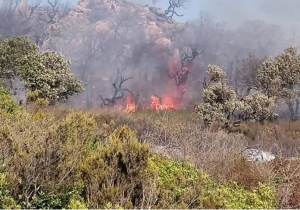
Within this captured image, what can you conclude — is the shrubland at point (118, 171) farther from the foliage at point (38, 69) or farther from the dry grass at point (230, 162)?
the foliage at point (38, 69)

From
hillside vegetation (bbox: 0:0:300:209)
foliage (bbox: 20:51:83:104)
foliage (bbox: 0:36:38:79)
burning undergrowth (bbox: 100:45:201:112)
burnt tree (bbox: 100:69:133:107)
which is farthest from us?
burnt tree (bbox: 100:69:133:107)

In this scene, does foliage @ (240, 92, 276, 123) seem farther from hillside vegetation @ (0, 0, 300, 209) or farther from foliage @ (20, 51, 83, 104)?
foliage @ (20, 51, 83, 104)

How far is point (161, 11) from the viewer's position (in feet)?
144

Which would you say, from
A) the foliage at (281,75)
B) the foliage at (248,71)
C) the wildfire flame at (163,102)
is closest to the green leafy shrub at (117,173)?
the foliage at (281,75)

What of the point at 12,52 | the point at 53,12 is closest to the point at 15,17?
the point at 53,12

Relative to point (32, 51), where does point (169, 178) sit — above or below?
below

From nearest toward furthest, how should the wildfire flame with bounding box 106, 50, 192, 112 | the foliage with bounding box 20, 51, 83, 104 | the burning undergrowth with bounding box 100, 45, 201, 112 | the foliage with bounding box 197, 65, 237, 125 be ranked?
the foliage with bounding box 20, 51, 83, 104 < the foliage with bounding box 197, 65, 237, 125 < the burning undergrowth with bounding box 100, 45, 201, 112 < the wildfire flame with bounding box 106, 50, 192, 112

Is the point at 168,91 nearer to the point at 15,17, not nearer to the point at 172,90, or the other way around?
the point at 172,90

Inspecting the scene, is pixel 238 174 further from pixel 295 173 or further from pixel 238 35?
pixel 238 35

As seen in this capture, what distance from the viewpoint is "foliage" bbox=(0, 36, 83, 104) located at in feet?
55.2

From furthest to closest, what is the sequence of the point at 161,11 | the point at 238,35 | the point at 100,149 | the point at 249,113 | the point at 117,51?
the point at 161,11 → the point at 238,35 → the point at 117,51 → the point at 249,113 → the point at 100,149

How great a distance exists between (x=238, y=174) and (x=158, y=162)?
69.5 inches

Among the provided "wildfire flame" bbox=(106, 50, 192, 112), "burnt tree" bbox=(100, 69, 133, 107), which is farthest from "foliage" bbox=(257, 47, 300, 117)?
"burnt tree" bbox=(100, 69, 133, 107)

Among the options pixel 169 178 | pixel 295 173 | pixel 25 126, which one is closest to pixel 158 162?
pixel 169 178
